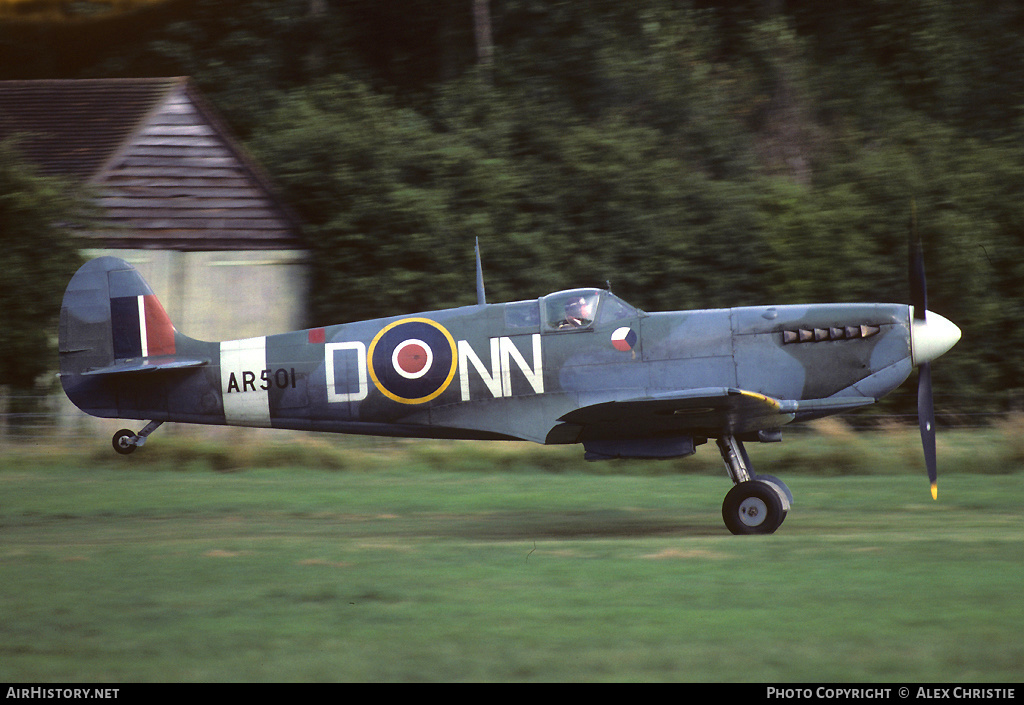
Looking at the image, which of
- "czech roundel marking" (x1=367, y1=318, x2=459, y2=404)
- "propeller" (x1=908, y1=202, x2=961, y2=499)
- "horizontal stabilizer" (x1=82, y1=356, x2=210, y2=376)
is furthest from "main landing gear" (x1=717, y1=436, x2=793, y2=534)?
"horizontal stabilizer" (x1=82, y1=356, x2=210, y2=376)

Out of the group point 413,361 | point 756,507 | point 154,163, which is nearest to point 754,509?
point 756,507

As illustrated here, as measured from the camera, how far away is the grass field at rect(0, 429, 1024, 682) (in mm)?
4980

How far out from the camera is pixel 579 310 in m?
8.76

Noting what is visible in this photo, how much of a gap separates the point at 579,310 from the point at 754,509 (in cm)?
217

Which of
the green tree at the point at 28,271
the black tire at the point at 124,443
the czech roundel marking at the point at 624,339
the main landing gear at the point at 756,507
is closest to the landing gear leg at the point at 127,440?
the black tire at the point at 124,443

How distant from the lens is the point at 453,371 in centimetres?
894

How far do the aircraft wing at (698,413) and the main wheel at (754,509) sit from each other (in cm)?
53

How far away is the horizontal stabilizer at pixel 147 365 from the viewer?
917 cm

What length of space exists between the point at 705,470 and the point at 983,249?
25.7 feet

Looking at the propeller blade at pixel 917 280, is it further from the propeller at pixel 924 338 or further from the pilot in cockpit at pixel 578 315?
the pilot in cockpit at pixel 578 315

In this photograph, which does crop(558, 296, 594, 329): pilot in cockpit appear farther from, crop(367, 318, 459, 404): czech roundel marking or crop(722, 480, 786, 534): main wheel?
crop(722, 480, 786, 534): main wheel

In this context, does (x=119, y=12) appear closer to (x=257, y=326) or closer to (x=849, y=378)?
(x=257, y=326)

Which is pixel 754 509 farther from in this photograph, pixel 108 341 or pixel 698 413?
pixel 108 341

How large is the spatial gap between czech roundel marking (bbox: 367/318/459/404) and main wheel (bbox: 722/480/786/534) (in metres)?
2.59
